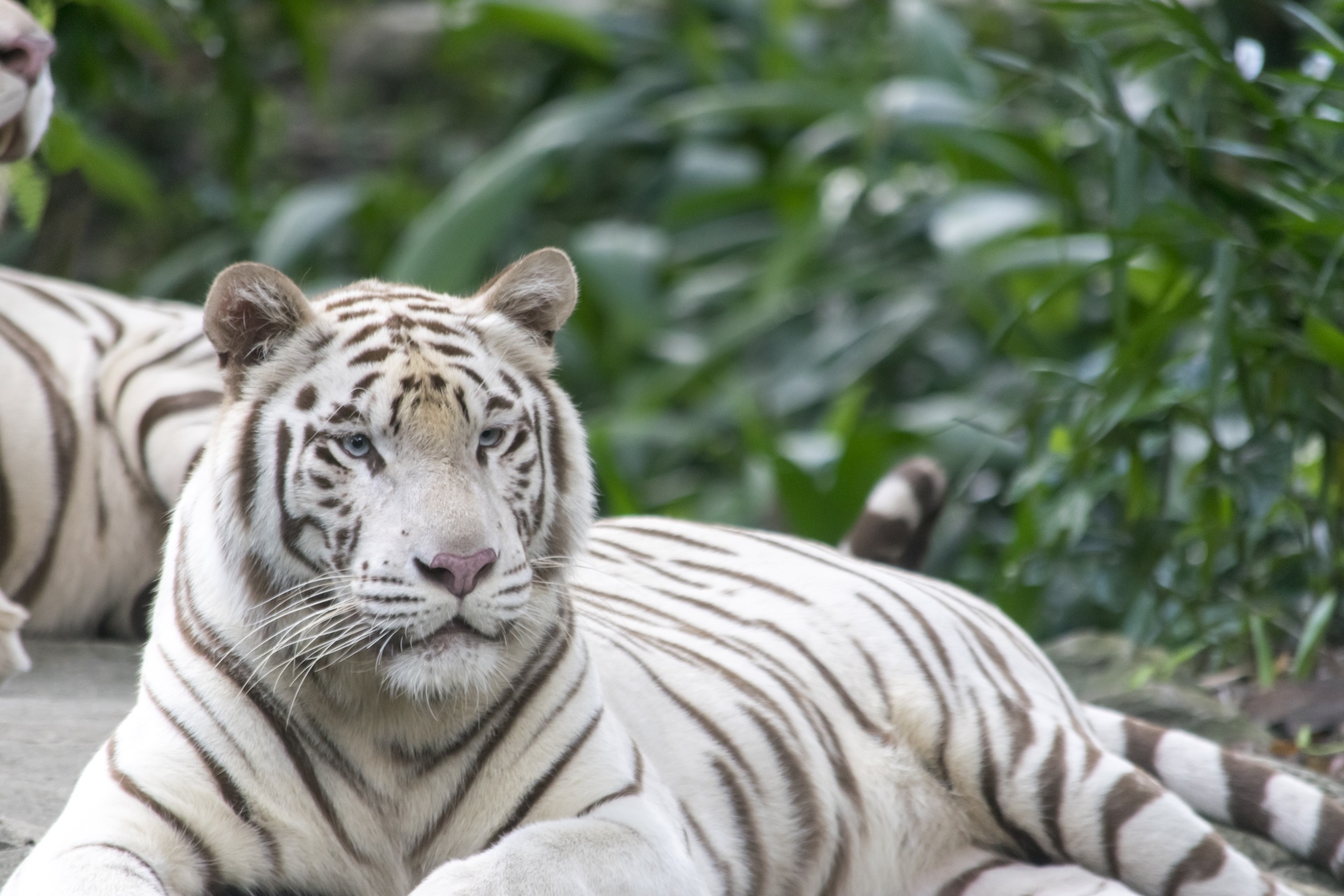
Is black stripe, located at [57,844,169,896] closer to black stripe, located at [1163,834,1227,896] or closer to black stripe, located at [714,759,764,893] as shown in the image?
black stripe, located at [714,759,764,893]

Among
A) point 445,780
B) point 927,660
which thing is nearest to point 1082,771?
point 927,660

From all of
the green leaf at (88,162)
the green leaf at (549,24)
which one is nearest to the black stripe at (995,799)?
the green leaf at (88,162)

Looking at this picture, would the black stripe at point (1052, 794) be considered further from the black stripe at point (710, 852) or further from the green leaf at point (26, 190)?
the green leaf at point (26, 190)

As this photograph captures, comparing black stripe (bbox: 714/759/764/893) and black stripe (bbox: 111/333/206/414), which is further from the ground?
black stripe (bbox: 111/333/206/414)

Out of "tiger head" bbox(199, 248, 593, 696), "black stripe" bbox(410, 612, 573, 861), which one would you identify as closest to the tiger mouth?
"tiger head" bbox(199, 248, 593, 696)

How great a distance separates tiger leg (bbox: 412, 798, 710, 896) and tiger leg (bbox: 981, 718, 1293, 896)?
1.94ft

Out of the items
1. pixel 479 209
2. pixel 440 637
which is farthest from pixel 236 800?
pixel 479 209

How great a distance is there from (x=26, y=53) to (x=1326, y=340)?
2280 millimetres

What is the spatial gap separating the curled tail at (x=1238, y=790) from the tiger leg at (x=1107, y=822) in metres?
0.25

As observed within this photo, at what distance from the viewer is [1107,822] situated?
200 centimetres

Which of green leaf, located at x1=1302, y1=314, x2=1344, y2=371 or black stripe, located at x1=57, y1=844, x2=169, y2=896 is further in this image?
green leaf, located at x1=1302, y1=314, x2=1344, y2=371

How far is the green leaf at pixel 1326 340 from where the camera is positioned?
271 centimetres

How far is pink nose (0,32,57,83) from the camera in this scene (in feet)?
8.15

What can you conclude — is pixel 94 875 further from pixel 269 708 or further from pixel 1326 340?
pixel 1326 340
